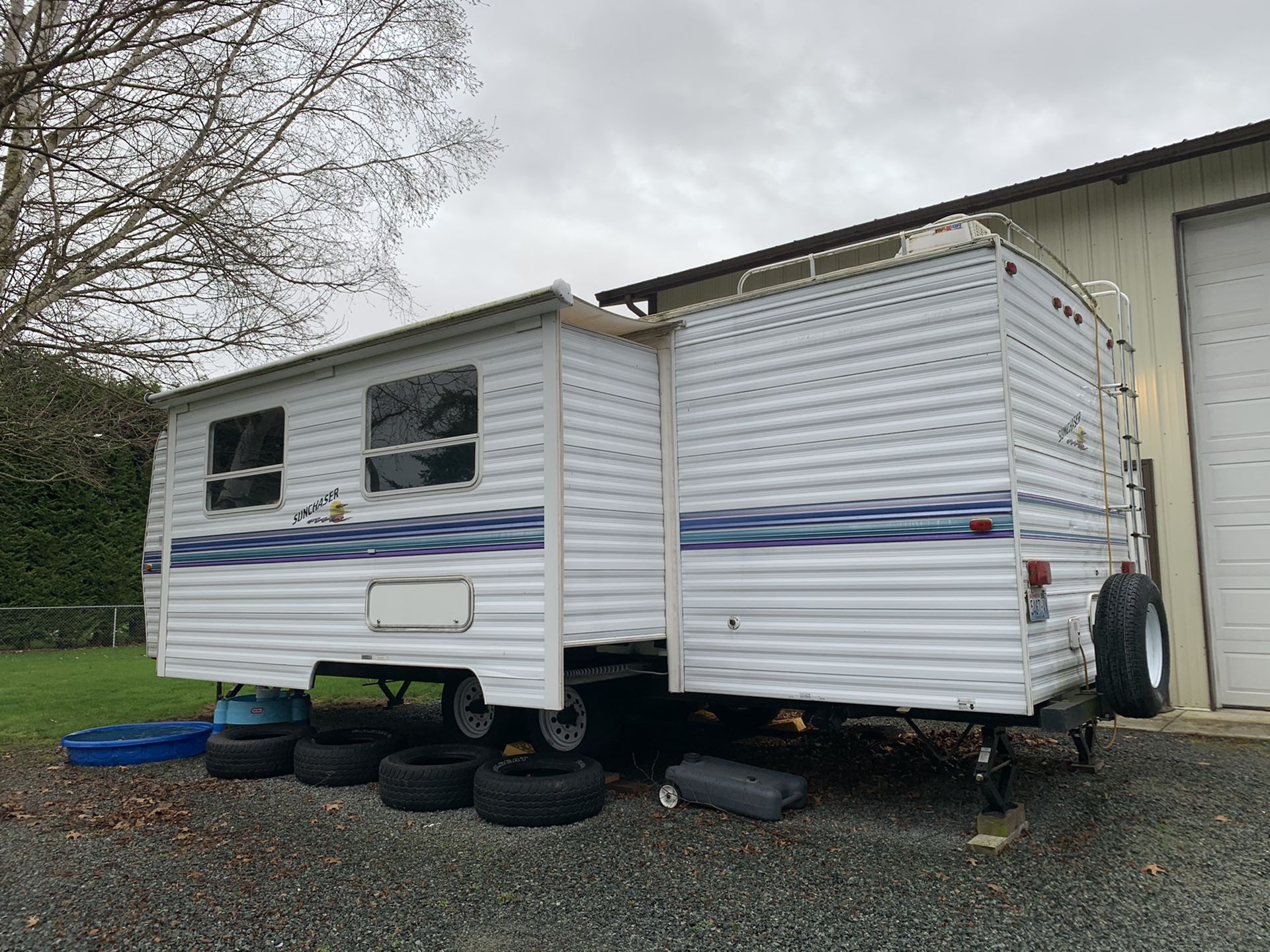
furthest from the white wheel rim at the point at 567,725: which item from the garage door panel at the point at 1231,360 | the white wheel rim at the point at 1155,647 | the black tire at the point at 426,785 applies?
the garage door panel at the point at 1231,360

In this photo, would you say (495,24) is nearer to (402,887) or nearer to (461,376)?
(461,376)

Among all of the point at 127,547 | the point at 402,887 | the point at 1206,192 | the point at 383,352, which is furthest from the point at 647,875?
the point at 127,547

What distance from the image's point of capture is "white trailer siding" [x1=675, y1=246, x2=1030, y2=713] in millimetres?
4539

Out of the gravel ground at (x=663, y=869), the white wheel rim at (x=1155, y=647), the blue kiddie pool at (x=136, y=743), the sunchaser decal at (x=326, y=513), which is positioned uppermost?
the sunchaser decal at (x=326, y=513)

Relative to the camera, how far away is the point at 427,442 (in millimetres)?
5926

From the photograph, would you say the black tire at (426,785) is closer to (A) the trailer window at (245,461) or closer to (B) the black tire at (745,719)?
(B) the black tire at (745,719)

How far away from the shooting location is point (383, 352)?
624cm

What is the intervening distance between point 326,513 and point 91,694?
612 centimetres

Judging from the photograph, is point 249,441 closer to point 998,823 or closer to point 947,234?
point 947,234

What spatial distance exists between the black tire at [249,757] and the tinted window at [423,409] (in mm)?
2248

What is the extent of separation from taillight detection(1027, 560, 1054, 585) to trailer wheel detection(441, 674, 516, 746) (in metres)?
3.60

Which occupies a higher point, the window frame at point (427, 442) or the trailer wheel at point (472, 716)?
the window frame at point (427, 442)

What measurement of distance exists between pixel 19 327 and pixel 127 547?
8920mm

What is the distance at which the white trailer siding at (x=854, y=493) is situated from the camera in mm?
4539
